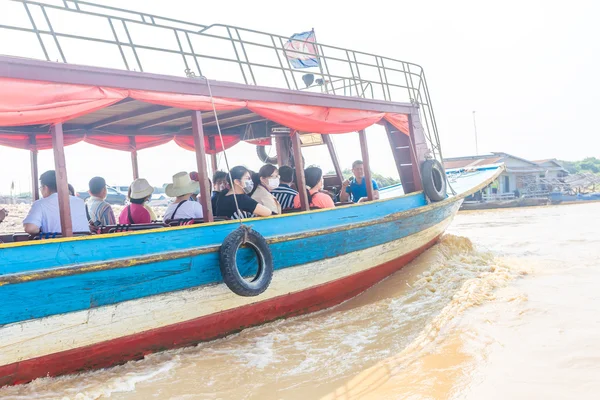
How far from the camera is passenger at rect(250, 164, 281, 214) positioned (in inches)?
219

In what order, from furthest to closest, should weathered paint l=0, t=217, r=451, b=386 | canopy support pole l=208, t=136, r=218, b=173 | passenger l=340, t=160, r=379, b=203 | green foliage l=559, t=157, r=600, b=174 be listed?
green foliage l=559, t=157, r=600, b=174
passenger l=340, t=160, r=379, b=203
canopy support pole l=208, t=136, r=218, b=173
weathered paint l=0, t=217, r=451, b=386

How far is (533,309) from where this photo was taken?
5473mm

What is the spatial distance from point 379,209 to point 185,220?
2.64 m

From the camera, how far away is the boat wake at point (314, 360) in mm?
3820

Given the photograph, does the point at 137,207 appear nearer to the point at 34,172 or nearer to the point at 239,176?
the point at 239,176

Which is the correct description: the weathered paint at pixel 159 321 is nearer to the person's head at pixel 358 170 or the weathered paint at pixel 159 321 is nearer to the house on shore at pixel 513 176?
the person's head at pixel 358 170

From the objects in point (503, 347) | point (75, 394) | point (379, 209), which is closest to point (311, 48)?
point (379, 209)

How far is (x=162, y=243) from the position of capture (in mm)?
4297

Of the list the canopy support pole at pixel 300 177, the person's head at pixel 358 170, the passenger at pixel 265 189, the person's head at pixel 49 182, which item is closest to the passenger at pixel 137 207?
the person's head at pixel 49 182

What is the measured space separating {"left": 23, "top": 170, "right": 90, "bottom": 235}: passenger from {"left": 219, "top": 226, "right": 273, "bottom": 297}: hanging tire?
134 cm

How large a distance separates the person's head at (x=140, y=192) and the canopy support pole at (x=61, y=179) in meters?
1.42

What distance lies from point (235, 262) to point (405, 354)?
1.70m

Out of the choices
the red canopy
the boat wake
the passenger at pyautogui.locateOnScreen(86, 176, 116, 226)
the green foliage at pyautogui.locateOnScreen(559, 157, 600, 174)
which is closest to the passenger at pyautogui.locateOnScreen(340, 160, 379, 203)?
the red canopy

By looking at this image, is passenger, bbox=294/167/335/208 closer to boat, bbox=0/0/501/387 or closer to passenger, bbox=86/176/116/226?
boat, bbox=0/0/501/387
